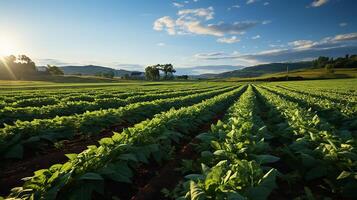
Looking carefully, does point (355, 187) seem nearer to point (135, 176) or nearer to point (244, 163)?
point (244, 163)

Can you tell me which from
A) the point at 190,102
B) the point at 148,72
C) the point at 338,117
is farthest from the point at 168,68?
the point at 338,117

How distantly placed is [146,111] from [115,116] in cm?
289

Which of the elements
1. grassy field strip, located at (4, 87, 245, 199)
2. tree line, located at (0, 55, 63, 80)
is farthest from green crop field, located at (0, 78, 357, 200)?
tree line, located at (0, 55, 63, 80)

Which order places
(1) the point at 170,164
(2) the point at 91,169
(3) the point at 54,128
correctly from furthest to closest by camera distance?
(3) the point at 54,128 < (1) the point at 170,164 < (2) the point at 91,169

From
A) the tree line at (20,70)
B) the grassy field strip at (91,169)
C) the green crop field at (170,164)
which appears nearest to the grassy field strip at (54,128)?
the green crop field at (170,164)

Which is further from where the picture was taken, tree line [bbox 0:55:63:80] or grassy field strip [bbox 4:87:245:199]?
tree line [bbox 0:55:63:80]

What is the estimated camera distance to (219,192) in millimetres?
2926

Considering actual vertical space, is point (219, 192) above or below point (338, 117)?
above

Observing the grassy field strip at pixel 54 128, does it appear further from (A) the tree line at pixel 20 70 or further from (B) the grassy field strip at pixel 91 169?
(A) the tree line at pixel 20 70

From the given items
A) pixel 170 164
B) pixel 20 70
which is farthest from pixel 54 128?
pixel 20 70

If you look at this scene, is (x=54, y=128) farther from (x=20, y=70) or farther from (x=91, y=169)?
(x=20, y=70)

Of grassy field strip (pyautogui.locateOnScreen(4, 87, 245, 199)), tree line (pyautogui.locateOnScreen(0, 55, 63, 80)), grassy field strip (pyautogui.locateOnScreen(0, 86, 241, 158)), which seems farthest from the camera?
tree line (pyautogui.locateOnScreen(0, 55, 63, 80))

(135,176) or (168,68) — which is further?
(168,68)

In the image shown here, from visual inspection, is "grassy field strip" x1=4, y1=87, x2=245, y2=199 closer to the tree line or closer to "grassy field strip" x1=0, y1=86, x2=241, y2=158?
"grassy field strip" x1=0, y1=86, x2=241, y2=158
